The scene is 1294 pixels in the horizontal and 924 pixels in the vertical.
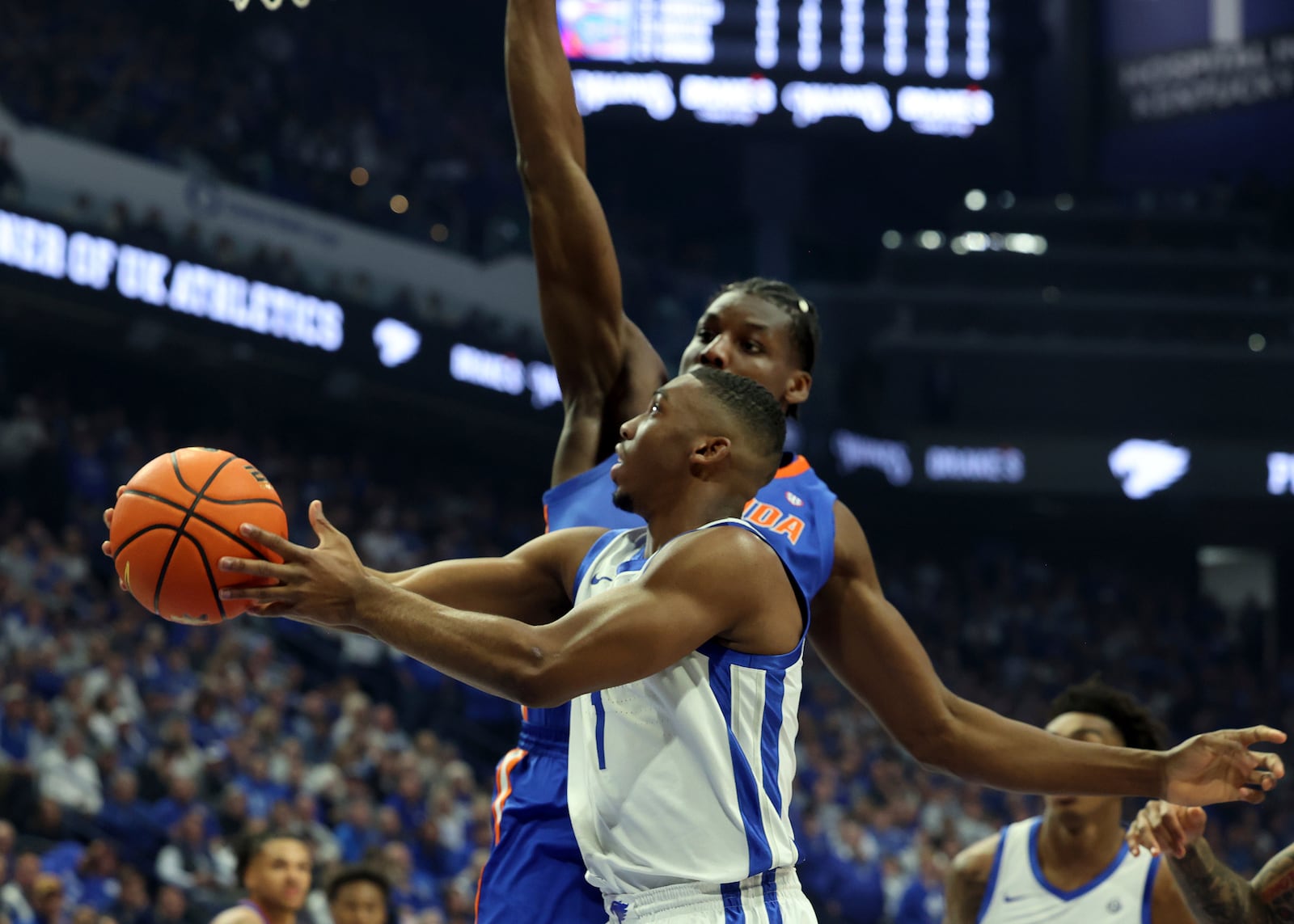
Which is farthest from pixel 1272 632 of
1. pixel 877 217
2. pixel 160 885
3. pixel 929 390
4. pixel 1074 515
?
pixel 160 885

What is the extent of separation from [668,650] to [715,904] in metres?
0.49

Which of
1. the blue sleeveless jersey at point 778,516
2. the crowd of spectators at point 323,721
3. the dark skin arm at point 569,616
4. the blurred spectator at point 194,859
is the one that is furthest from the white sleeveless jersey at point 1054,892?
the blurred spectator at point 194,859

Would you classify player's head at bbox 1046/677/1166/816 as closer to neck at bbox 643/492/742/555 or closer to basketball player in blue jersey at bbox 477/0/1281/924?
basketball player in blue jersey at bbox 477/0/1281/924

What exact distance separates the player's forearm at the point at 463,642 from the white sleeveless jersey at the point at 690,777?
12.1 inches

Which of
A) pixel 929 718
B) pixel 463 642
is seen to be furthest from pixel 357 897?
pixel 463 642

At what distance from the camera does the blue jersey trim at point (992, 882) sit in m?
4.92

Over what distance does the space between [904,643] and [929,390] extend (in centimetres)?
1761

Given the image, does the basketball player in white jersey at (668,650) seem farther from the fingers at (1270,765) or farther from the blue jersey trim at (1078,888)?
the blue jersey trim at (1078,888)

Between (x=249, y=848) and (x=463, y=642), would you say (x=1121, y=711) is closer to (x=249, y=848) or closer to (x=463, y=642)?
(x=463, y=642)

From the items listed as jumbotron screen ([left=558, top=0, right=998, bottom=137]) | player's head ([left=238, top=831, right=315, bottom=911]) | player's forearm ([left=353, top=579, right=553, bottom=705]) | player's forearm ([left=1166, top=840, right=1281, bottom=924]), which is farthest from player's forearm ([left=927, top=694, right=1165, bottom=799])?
jumbotron screen ([left=558, top=0, right=998, bottom=137])

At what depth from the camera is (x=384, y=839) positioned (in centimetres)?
1120

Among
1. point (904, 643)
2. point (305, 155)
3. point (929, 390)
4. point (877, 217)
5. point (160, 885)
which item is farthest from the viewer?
point (877, 217)

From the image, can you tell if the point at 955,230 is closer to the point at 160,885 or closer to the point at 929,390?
the point at 929,390

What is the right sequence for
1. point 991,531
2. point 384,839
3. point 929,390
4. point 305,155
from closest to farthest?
point 384,839, point 305,155, point 929,390, point 991,531
